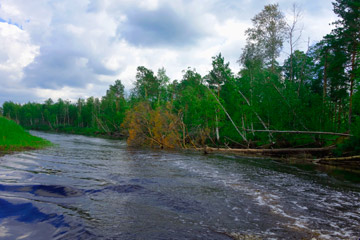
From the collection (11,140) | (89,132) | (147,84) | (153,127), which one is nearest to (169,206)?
(11,140)

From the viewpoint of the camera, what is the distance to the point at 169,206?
19.4 ft

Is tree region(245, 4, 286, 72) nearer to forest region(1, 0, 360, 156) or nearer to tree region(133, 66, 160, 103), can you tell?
forest region(1, 0, 360, 156)

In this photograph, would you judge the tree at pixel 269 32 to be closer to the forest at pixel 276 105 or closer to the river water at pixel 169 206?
the forest at pixel 276 105

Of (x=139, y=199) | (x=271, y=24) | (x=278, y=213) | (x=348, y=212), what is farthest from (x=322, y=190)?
(x=271, y=24)

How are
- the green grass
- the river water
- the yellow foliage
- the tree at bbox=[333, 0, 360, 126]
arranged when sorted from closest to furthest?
the river water → the green grass → the tree at bbox=[333, 0, 360, 126] → the yellow foliage

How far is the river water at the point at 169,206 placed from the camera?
4.39m

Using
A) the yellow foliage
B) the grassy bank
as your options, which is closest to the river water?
the yellow foliage

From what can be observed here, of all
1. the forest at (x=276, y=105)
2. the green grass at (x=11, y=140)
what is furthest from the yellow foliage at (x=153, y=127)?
the green grass at (x=11, y=140)

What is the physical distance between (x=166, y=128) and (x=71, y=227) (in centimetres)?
1931

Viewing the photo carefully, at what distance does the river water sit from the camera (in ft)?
14.4

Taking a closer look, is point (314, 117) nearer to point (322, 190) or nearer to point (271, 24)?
point (322, 190)

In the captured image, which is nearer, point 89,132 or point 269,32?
point 269,32

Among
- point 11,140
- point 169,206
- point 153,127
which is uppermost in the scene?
point 153,127

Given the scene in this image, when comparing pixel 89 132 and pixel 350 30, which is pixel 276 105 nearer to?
pixel 350 30
